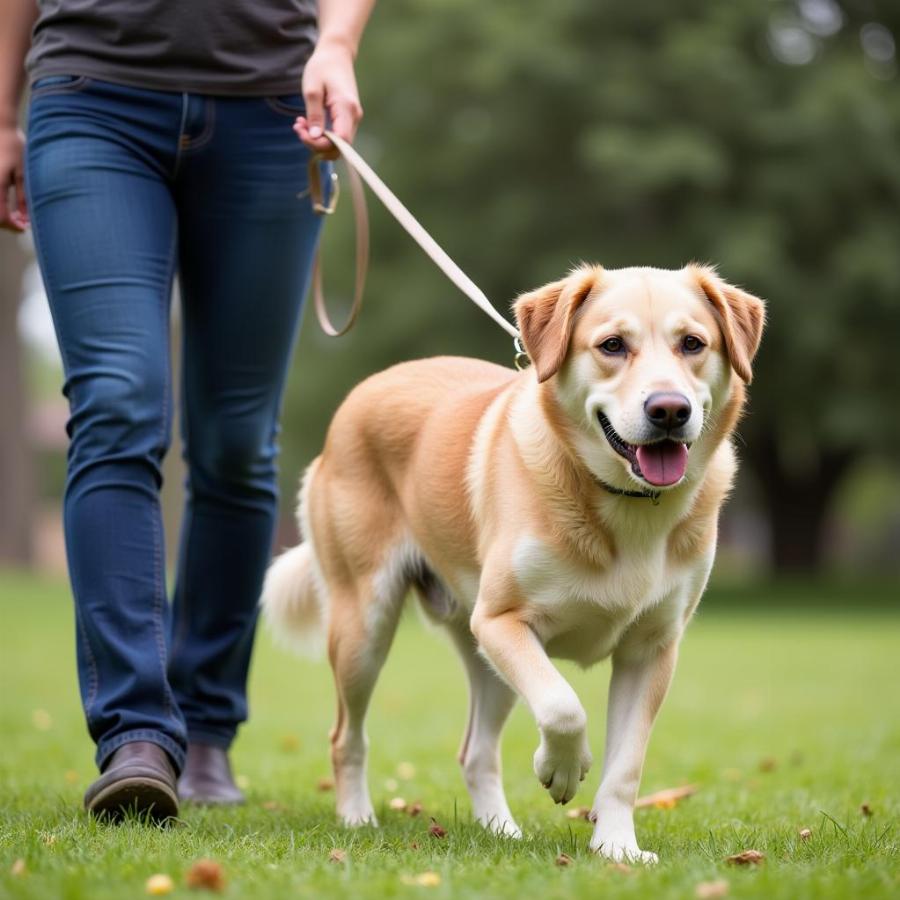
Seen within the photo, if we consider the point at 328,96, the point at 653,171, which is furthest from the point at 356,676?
the point at 653,171

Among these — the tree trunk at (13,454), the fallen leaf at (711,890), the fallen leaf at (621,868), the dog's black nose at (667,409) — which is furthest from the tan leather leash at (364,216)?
the tree trunk at (13,454)

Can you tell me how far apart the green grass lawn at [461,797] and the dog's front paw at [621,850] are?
0.26 ft

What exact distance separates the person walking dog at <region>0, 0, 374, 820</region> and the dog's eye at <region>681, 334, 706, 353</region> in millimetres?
1171

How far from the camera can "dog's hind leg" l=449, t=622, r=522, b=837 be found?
426cm

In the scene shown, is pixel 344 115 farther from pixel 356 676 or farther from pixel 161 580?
pixel 356 676

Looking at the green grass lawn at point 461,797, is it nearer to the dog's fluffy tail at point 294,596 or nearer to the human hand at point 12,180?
the dog's fluffy tail at point 294,596

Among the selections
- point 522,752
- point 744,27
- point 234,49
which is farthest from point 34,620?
point 744,27

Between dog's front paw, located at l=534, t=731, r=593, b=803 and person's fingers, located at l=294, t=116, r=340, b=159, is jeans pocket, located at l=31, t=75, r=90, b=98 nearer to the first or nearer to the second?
person's fingers, located at l=294, t=116, r=340, b=159

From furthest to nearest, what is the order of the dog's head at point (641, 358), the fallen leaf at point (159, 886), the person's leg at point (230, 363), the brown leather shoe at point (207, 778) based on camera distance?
1. the brown leather shoe at point (207, 778)
2. the person's leg at point (230, 363)
3. the dog's head at point (641, 358)
4. the fallen leaf at point (159, 886)

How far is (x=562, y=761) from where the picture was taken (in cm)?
338

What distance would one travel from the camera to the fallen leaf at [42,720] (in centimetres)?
696

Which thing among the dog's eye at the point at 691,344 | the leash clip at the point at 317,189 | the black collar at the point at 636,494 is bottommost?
the black collar at the point at 636,494

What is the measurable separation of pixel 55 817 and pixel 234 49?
2163 millimetres

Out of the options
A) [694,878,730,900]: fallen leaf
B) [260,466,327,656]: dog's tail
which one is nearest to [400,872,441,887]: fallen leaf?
[694,878,730,900]: fallen leaf
